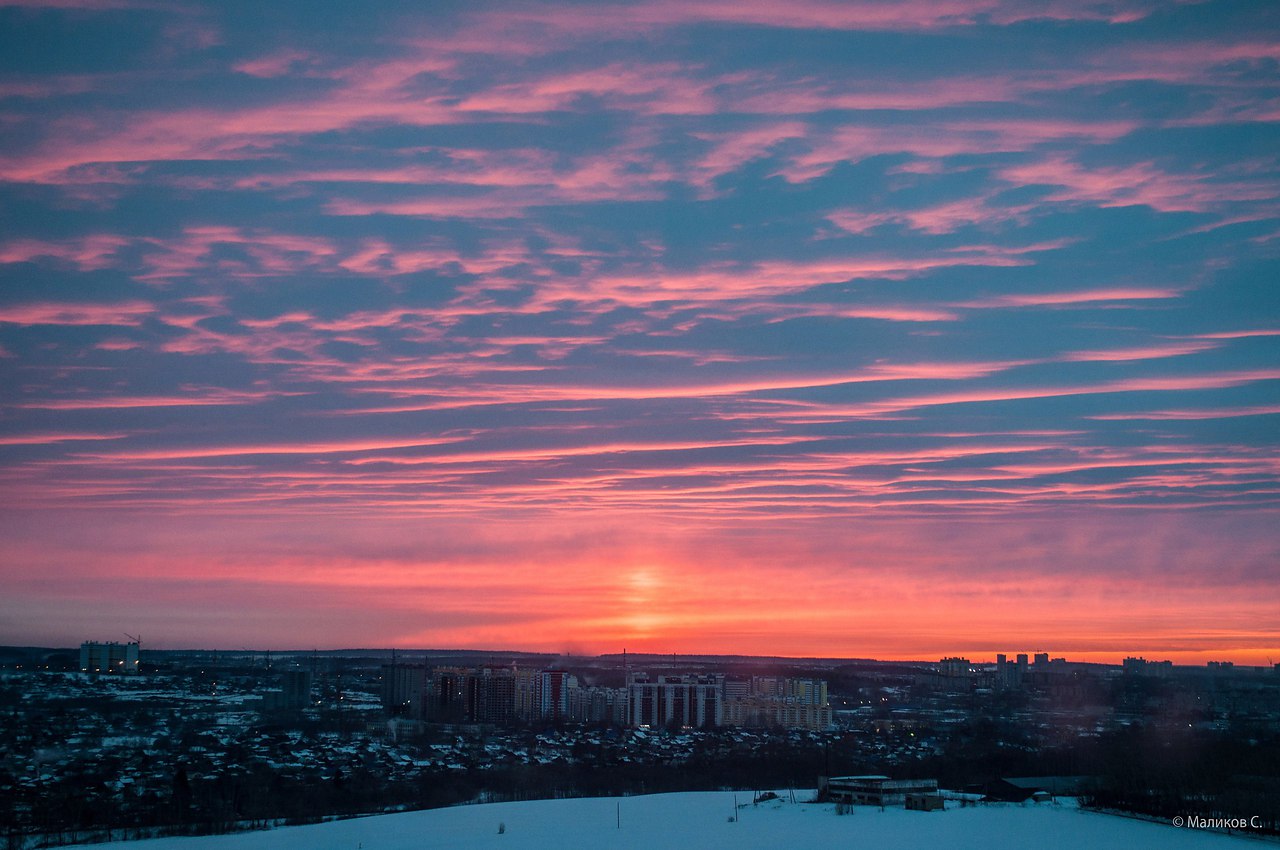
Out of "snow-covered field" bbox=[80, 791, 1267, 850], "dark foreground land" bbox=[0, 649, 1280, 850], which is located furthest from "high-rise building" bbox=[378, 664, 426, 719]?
"snow-covered field" bbox=[80, 791, 1267, 850]

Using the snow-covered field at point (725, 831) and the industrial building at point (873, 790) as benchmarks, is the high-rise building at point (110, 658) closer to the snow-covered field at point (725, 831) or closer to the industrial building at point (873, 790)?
the snow-covered field at point (725, 831)

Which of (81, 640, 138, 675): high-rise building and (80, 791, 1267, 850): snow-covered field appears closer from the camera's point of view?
(80, 791, 1267, 850): snow-covered field

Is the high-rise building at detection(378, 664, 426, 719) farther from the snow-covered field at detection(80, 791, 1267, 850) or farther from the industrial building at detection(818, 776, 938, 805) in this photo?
the industrial building at detection(818, 776, 938, 805)

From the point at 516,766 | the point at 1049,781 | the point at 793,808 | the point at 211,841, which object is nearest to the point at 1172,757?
the point at 1049,781

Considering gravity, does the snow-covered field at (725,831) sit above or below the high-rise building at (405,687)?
below

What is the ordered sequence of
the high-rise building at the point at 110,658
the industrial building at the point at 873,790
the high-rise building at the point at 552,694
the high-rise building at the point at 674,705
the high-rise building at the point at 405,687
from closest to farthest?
the industrial building at the point at 873,790 → the high-rise building at the point at 110,658 → the high-rise building at the point at 405,687 → the high-rise building at the point at 674,705 → the high-rise building at the point at 552,694

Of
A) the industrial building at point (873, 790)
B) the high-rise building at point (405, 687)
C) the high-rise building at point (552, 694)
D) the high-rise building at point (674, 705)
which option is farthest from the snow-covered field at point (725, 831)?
the high-rise building at point (552, 694)
